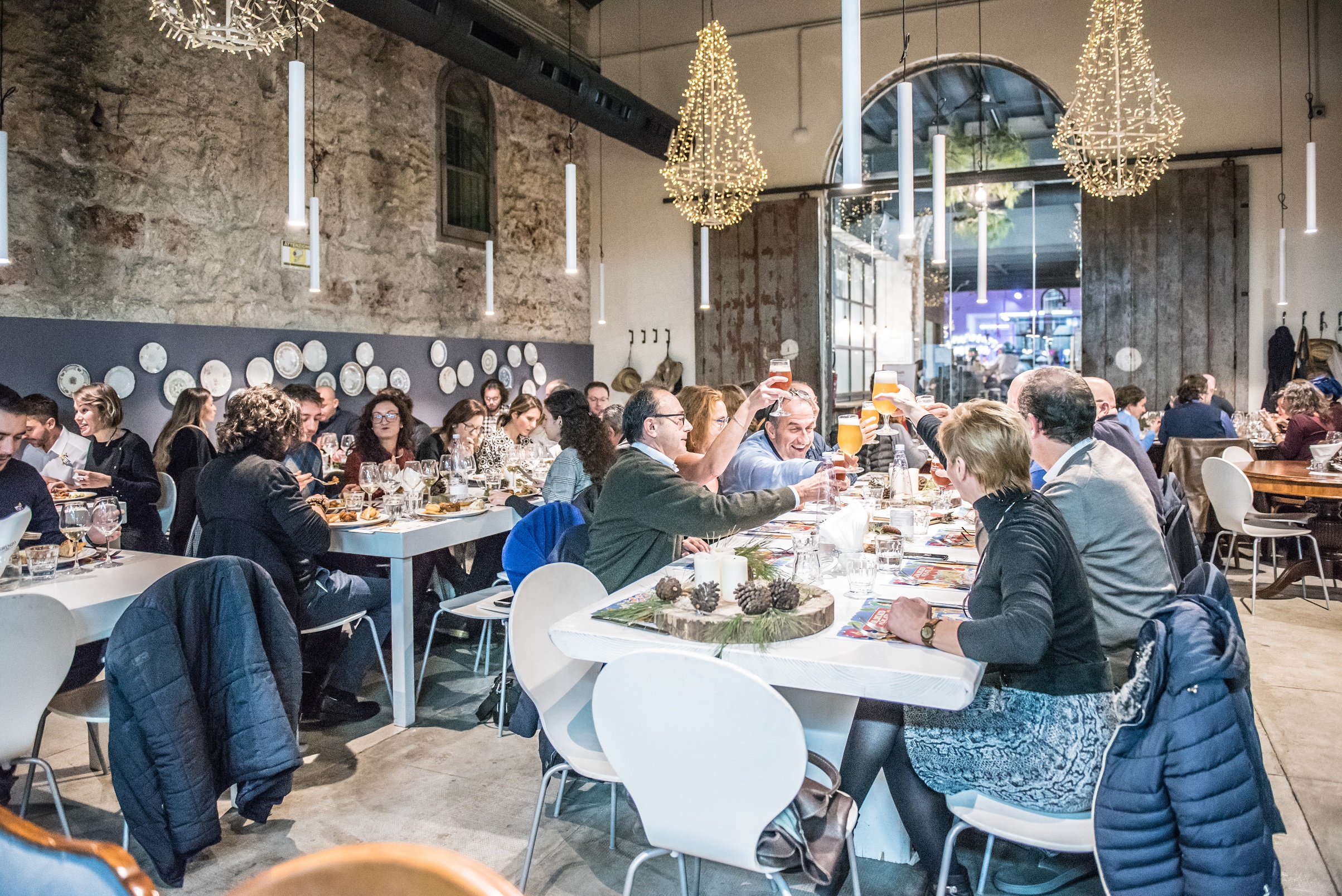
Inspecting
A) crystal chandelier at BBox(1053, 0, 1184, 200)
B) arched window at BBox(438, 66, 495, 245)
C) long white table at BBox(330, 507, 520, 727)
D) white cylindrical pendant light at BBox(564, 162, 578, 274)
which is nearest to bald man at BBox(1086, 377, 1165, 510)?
white cylindrical pendant light at BBox(564, 162, 578, 274)

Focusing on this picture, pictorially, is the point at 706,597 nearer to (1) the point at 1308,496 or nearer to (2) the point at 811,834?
(2) the point at 811,834

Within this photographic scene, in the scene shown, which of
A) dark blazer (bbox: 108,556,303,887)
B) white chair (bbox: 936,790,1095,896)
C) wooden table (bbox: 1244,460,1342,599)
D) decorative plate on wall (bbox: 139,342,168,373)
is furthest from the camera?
decorative plate on wall (bbox: 139,342,168,373)

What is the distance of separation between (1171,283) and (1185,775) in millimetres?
9058

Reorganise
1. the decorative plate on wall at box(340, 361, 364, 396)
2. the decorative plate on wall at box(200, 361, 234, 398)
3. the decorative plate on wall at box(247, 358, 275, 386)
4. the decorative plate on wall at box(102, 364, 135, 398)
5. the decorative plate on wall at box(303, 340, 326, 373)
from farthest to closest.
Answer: the decorative plate on wall at box(340, 361, 364, 396) < the decorative plate on wall at box(303, 340, 326, 373) < the decorative plate on wall at box(247, 358, 275, 386) < the decorative plate on wall at box(200, 361, 234, 398) < the decorative plate on wall at box(102, 364, 135, 398)

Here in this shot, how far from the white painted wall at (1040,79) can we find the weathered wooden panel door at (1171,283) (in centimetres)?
18

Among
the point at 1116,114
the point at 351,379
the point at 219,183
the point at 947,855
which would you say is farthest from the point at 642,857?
the point at 1116,114

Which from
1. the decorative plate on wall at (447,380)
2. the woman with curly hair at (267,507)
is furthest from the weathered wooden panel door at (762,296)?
the woman with curly hair at (267,507)

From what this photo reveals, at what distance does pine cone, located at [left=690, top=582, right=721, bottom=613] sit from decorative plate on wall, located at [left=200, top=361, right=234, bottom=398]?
18.2 ft

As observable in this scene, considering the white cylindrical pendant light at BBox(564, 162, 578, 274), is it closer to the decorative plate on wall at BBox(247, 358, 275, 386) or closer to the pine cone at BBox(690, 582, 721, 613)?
the pine cone at BBox(690, 582, 721, 613)

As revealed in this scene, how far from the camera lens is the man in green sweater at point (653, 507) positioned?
292 centimetres

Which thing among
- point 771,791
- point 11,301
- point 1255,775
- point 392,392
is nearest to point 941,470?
point 1255,775

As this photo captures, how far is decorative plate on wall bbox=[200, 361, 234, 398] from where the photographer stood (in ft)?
21.7

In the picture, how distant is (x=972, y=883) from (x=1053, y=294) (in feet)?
28.5

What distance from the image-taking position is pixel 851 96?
248 cm
